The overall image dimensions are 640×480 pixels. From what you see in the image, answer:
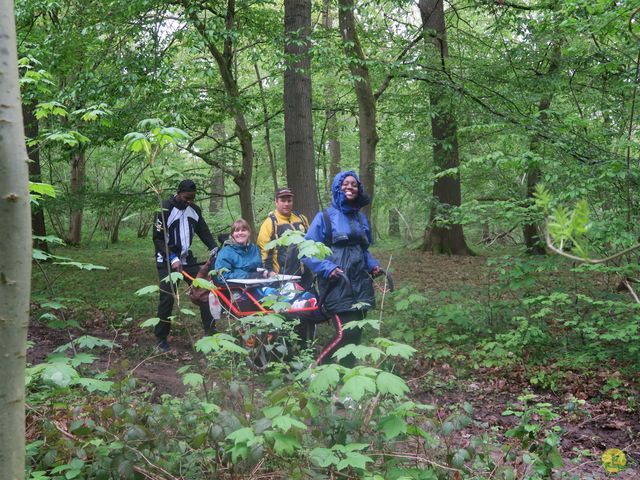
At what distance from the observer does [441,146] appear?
34.2ft

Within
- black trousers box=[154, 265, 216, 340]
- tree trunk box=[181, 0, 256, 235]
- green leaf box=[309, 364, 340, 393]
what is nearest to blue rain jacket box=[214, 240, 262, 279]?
black trousers box=[154, 265, 216, 340]

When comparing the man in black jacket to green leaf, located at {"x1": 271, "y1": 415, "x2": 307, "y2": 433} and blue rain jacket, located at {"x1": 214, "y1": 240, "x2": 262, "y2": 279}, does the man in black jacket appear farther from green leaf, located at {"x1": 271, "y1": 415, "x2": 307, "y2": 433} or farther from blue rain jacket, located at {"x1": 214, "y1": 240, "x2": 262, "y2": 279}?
green leaf, located at {"x1": 271, "y1": 415, "x2": 307, "y2": 433}

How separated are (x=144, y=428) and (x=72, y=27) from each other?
23.8 feet

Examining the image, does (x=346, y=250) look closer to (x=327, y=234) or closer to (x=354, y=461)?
(x=327, y=234)

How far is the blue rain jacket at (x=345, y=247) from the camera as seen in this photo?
4.81m

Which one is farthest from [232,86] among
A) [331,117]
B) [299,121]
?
[331,117]

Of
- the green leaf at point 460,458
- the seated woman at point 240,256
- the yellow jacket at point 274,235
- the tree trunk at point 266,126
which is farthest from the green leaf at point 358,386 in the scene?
the tree trunk at point 266,126

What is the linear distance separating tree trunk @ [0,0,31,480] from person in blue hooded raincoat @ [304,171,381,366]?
11.3 ft

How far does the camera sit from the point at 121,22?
25.9ft

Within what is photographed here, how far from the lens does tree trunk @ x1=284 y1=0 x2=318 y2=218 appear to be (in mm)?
7684

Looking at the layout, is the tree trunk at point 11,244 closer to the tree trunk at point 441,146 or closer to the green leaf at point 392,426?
Answer: the green leaf at point 392,426

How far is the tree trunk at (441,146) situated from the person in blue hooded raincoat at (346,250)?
1.36 metres

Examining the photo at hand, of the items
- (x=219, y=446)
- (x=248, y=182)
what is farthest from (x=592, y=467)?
(x=248, y=182)

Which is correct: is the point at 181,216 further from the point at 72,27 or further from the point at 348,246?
the point at 72,27
